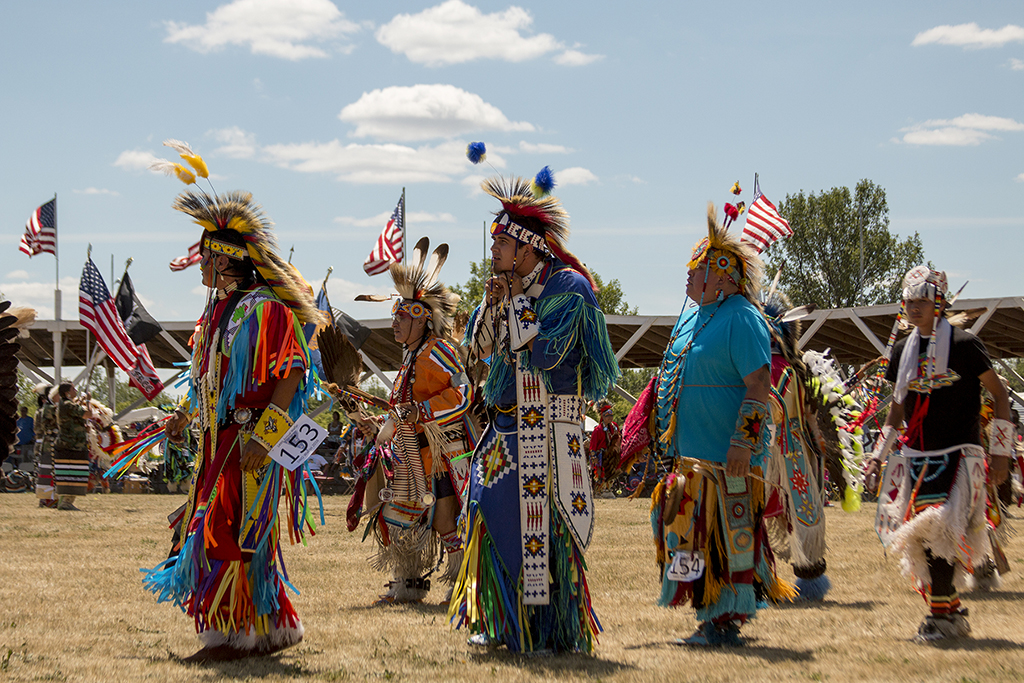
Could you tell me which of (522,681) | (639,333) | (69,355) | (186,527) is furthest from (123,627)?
(69,355)

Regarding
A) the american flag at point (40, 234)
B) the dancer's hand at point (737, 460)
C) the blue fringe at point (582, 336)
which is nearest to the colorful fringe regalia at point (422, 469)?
the blue fringe at point (582, 336)

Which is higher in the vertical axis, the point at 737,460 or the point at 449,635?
the point at 737,460

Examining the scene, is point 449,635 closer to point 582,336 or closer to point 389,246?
point 582,336

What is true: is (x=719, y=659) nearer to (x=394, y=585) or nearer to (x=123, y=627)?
(x=394, y=585)

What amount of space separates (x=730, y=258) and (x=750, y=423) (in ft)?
2.55

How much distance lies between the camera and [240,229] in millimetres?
4176

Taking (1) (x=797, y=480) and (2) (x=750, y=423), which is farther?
(1) (x=797, y=480)

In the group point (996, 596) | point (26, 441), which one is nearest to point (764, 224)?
point (996, 596)

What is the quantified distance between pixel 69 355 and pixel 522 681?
71.4 feet

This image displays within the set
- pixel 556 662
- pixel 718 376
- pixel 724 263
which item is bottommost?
pixel 556 662

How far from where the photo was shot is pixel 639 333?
17.9m

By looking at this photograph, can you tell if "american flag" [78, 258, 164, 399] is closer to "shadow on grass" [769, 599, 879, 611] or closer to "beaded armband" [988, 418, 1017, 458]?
"shadow on grass" [769, 599, 879, 611]

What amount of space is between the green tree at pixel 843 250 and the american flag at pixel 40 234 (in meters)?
31.5

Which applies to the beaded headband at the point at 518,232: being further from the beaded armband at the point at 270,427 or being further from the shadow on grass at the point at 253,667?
the shadow on grass at the point at 253,667
